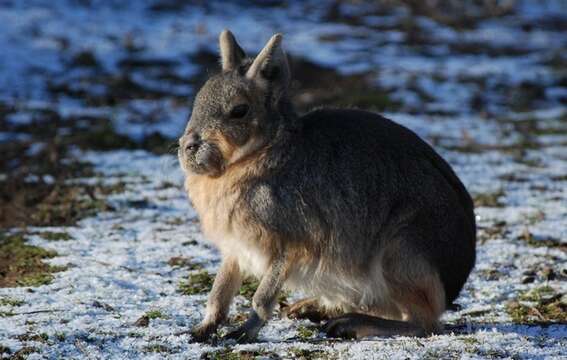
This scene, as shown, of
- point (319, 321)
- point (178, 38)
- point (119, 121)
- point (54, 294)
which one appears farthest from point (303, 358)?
point (178, 38)

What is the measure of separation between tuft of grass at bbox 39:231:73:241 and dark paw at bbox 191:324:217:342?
2.33 meters

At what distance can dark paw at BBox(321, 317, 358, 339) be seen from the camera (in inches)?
176

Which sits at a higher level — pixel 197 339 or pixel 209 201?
pixel 209 201

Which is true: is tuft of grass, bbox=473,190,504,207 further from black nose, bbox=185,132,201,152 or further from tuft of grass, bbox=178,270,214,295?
black nose, bbox=185,132,201,152

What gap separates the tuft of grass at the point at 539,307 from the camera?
15.9ft

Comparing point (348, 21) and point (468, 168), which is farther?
point (348, 21)

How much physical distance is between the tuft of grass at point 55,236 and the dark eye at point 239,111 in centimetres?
257

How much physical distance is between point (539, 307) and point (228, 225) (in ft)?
6.40

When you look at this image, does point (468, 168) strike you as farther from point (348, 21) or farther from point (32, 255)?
point (348, 21)

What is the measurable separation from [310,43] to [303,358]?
37.6ft

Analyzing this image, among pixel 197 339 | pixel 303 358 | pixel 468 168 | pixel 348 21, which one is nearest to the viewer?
pixel 303 358

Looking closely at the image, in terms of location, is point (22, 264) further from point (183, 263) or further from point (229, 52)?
point (229, 52)

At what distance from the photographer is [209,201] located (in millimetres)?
4391

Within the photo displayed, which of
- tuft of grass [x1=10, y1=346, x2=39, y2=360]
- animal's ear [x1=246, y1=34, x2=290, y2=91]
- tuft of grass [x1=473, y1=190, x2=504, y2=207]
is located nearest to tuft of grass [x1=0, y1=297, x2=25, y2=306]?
tuft of grass [x1=10, y1=346, x2=39, y2=360]
